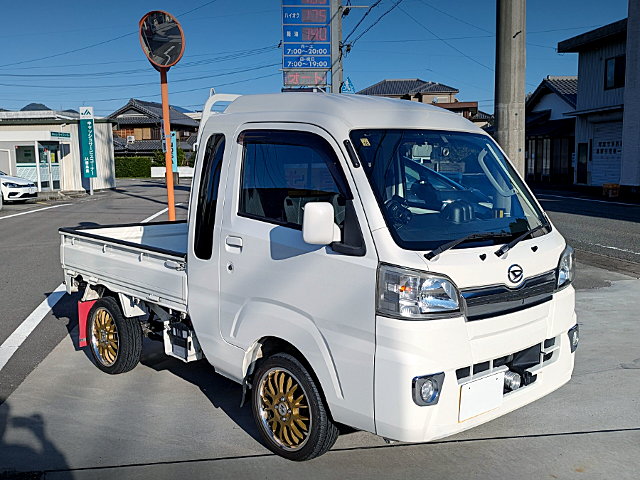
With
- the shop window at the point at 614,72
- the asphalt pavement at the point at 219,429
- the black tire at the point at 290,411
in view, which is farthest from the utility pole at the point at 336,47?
the black tire at the point at 290,411

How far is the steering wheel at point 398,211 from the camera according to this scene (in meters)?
3.22

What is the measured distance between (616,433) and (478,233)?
175cm

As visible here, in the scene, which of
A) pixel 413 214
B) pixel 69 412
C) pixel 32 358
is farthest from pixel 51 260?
pixel 413 214

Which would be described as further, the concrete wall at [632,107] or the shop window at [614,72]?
the shop window at [614,72]

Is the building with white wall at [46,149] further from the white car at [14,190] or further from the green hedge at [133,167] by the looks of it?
the green hedge at [133,167]

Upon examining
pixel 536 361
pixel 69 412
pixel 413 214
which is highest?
pixel 413 214

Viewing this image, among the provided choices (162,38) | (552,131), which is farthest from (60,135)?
(552,131)

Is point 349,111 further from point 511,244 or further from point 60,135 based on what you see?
point 60,135

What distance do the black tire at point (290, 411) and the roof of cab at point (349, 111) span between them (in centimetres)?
136

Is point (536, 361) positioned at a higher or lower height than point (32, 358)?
higher

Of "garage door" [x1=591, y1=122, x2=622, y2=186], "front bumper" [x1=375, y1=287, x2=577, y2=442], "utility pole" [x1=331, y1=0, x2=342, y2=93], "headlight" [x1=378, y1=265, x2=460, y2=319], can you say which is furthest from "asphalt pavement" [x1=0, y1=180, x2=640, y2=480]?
"garage door" [x1=591, y1=122, x2=622, y2=186]

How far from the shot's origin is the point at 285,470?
3564 mm

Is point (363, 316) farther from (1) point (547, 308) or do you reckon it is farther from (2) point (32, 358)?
(2) point (32, 358)

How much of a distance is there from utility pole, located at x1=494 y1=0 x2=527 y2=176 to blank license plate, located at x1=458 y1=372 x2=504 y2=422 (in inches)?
184
